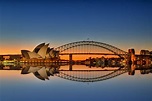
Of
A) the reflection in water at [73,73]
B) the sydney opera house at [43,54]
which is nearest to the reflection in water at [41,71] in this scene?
the reflection in water at [73,73]

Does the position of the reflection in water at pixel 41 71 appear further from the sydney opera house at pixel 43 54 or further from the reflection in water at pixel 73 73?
the sydney opera house at pixel 43 54

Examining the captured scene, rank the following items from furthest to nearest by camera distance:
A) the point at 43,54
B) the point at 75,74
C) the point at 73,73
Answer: the point at 43,54 < the point at 73,73 < the point at 75,74

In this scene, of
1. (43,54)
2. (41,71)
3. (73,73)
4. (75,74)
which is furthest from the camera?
(43,54)

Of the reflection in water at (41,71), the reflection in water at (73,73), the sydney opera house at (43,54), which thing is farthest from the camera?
the sydney opera house at (43,54)

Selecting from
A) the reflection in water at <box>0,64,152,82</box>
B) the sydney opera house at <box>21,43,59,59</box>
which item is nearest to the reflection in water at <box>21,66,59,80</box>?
the reflection in water at <box>0,64,152,82</box>

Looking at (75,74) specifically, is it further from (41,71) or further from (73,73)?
(41,71)

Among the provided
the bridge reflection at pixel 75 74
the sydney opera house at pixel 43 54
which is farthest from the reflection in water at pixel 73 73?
the sydney opera house at pixel 43 54

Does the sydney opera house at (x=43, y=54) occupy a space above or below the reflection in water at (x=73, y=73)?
above

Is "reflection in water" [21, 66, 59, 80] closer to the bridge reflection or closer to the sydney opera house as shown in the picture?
the bridge reflection

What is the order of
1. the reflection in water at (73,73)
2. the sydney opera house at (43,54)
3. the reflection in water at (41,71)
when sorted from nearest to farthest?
the reflection in water at (41,71), the reflection in water at (73,73), the sydney opera house at (43,54)

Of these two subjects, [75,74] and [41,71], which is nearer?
[41,71]

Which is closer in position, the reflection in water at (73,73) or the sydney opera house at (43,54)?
the reflection in water at (73,73)

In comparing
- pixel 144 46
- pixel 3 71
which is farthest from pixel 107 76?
pixel 3 71

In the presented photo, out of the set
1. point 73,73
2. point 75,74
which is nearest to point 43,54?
point 73,73
